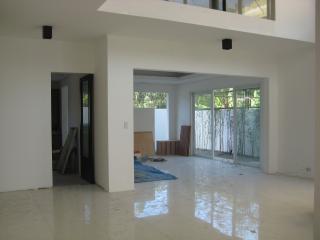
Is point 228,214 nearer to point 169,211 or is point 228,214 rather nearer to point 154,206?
point 169,211

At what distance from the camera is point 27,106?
564 centimetres

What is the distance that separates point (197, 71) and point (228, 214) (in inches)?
118

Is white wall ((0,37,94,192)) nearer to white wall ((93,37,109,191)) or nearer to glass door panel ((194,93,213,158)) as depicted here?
white wall ((93,37,109,191))

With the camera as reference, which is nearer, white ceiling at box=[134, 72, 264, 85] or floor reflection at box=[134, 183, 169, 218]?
floor reflection at box=[134, 183, 169, 218]

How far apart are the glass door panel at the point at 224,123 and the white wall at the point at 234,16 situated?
283 cm

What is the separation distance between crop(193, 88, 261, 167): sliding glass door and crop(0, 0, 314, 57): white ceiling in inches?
81.4

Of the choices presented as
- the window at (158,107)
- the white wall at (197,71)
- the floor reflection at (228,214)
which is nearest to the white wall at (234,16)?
the white wall at (197,71)

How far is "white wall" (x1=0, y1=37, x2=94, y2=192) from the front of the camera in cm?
548

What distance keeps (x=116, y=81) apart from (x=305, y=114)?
3985 millimetres

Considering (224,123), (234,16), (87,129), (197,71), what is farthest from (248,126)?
(87,129)

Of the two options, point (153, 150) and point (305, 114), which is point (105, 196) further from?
point (153, 150)

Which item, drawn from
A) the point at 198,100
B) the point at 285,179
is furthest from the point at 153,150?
the point at 285,179

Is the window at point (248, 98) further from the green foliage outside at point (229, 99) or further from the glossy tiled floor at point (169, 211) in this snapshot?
the glossy tiled floor at point (169, 211)

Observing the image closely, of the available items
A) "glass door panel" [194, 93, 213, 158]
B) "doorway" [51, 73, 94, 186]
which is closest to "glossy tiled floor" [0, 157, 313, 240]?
"doorway" [51, 73, 94, 186]
